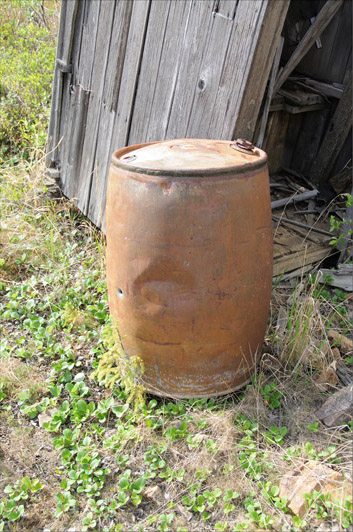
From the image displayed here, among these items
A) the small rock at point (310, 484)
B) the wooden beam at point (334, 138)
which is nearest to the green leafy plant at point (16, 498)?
the small rock at point (310, 484)

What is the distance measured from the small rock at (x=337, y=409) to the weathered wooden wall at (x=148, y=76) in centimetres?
146

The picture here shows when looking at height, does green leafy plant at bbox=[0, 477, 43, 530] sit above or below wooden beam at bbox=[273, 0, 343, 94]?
below

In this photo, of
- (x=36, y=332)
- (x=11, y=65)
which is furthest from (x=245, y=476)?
(x=11, y=65)

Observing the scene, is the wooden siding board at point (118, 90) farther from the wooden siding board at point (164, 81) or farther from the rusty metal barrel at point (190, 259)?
the rusty metal barrel at point (190, 259)

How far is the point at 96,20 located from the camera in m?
3.65

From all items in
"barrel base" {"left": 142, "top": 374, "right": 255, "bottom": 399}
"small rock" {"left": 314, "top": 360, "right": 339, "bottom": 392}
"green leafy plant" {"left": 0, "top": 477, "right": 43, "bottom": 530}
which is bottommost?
"green leafy plant" {"left": 0, "top": 477, "right": 43, "bottom": 530}

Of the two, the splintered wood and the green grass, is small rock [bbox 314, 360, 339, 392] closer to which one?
the green grass

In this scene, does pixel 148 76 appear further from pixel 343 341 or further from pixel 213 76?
pixel 343 341

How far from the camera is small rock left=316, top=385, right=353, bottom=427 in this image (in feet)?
7.55

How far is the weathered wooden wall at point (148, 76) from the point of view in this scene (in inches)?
97.8

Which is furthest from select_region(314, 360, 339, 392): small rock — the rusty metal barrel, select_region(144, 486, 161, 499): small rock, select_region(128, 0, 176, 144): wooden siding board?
select_region(128, 0, 176, 144): wooden siding board

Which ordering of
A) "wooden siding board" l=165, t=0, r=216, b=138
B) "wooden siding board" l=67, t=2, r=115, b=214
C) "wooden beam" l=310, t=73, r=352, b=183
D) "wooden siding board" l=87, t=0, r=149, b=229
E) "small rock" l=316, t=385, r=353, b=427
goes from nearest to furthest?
1. "small rock" l=316, t=385, r=353, b=427
2. "wooden siding board" l=165, t=0, r=216, b=138
3. "wooden siding board" l=87, t=0, r=149, b=229
4. "wooden siding board" l=67, t=2, r=115, b=214
5. "wooden beam" l=310, t=73, r=352, b=183

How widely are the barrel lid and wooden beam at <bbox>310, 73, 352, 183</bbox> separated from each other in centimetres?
237

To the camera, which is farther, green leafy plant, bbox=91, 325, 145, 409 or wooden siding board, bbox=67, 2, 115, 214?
wooden siding board, bbox=67, 2, 115, 214
